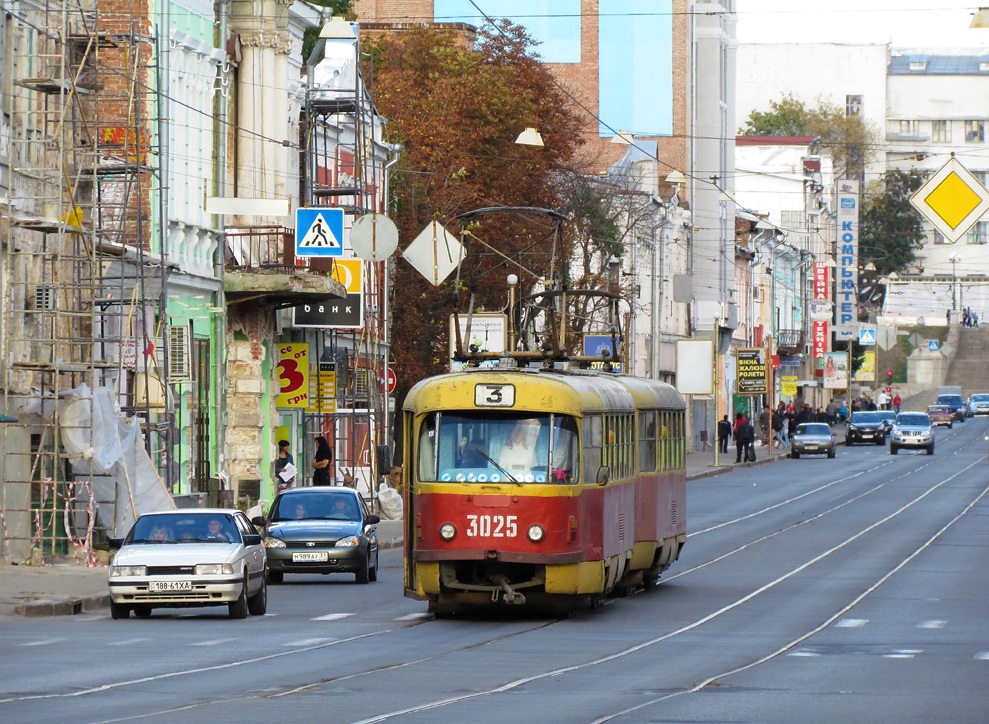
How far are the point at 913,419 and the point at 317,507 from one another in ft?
209

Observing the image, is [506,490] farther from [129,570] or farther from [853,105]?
[853,105]

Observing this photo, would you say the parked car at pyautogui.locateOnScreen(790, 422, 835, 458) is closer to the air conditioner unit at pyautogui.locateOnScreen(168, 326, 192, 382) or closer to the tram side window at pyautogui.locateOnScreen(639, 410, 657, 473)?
the air conditioner unit at pyautogui.locateOnScreen(168, 326, 192, 382)

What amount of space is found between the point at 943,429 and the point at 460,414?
339 feet

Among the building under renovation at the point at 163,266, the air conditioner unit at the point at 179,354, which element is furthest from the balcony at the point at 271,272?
the air conditioner unit at the point at 179,354

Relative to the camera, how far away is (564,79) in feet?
319

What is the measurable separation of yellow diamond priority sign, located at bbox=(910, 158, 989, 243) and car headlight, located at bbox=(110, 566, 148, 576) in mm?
10437

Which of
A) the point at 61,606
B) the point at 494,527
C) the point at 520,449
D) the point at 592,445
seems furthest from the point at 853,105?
the point at 494,527

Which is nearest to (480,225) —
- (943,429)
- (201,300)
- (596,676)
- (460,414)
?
(201,300)

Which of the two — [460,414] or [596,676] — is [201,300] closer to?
[460,414]

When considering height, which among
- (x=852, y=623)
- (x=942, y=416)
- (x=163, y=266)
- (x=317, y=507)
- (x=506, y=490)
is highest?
(x=163, y=266)

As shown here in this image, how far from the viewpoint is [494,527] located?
2447 cm

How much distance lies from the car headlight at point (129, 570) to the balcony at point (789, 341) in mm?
93103

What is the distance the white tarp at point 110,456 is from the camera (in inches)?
1351

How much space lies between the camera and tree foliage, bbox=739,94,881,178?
153 meters
